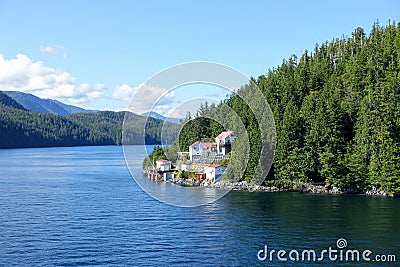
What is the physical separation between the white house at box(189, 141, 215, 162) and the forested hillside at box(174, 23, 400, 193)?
609cm

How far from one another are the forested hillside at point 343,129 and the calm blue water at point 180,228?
367 centimetres

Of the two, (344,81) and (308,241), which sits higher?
(344,81)

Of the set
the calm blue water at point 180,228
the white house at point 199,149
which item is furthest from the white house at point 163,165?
the calm blue water at point 180,228

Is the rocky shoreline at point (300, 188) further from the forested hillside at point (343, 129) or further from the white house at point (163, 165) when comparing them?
the white house at point (163, 165)

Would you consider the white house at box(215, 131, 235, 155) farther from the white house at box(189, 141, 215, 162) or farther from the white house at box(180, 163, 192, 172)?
the white house at box(180, 163, 192, 172)

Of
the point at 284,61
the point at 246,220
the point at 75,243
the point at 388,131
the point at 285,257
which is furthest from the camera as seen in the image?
the point at 284,61

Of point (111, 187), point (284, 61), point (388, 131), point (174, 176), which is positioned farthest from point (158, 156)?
point (388, 131)

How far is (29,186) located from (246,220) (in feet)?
105

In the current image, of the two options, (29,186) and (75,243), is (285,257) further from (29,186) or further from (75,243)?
(29,186)

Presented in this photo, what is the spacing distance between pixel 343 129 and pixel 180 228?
28.8 m

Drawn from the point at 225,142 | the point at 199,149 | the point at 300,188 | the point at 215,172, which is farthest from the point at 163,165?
the point at 300,188

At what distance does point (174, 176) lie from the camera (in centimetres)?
6325

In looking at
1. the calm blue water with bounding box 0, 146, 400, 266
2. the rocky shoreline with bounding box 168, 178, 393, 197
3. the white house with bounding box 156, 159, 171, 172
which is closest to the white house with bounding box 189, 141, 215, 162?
the white house with bounding box 156, 159, 171, 172

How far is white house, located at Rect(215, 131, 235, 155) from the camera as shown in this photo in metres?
62.2
